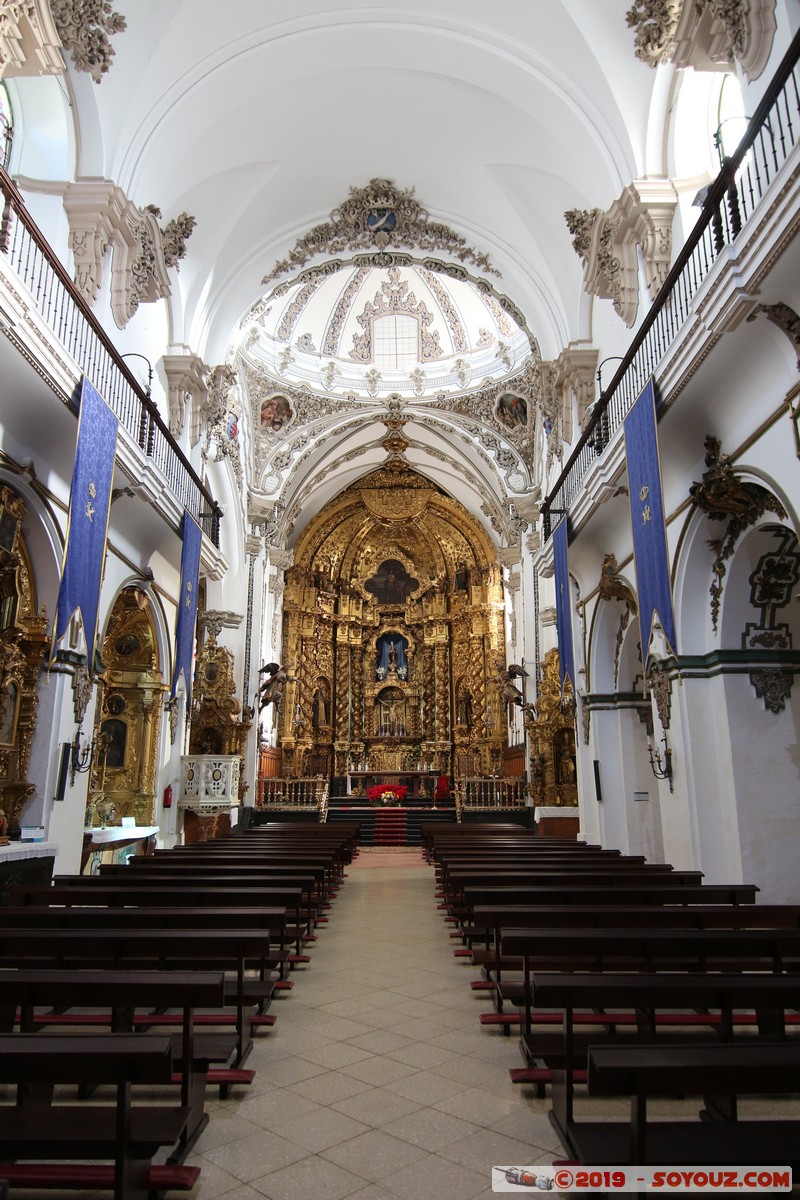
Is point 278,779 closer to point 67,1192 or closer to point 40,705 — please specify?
point 40,705

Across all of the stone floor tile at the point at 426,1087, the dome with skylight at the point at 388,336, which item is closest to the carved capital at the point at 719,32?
the stone floor tile at the point at 426,1087

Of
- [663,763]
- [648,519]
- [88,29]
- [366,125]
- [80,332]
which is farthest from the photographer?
[366,125]

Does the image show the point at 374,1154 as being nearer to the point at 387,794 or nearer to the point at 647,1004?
the point at 647,1004

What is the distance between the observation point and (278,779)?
23047 millimetres

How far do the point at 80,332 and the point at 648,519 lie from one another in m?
6.84

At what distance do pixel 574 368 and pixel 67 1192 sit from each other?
14199 mm

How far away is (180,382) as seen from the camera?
578 inches

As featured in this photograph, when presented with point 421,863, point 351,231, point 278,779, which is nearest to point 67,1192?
point 421,863

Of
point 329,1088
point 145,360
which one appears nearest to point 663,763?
point 329,1088

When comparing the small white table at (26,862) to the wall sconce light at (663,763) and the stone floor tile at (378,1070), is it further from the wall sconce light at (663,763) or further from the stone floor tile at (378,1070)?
the wall sconce light at (663,763)

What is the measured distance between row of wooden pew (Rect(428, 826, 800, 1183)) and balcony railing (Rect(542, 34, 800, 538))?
5.17 meters

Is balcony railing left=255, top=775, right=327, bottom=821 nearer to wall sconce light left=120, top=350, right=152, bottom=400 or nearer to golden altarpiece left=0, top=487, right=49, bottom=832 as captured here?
wall sconce light left=120, top=350, right=152, bottom=400

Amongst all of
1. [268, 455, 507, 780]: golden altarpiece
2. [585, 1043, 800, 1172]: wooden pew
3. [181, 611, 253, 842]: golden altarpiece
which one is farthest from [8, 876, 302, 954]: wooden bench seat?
[268, 455, 507, 780]: golden altarpiece

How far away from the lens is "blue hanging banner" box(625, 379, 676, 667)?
848 cm
